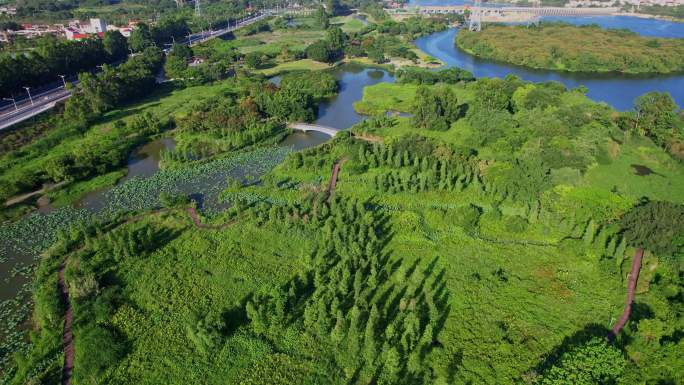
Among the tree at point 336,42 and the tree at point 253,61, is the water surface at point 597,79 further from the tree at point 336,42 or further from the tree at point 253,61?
the tree at point 253,61

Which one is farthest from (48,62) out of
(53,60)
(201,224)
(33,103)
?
(201,224)

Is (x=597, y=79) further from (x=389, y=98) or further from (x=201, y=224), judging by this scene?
(x=201, y=224)

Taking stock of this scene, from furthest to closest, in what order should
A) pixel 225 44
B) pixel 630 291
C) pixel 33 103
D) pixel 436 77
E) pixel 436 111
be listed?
pixel 225 44
pixel 436 77
pixel 33 103
pixel 436 111
pixel 630 291

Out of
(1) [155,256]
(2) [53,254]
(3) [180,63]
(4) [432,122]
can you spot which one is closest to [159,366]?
(1) [155,256]

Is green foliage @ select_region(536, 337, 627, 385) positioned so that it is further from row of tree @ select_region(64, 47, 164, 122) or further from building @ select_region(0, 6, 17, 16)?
building @ select_region(0, 6, 17, 16)

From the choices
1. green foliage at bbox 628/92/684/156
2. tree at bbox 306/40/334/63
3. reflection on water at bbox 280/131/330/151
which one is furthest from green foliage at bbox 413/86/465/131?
tree at bbox 306/40/334/63
